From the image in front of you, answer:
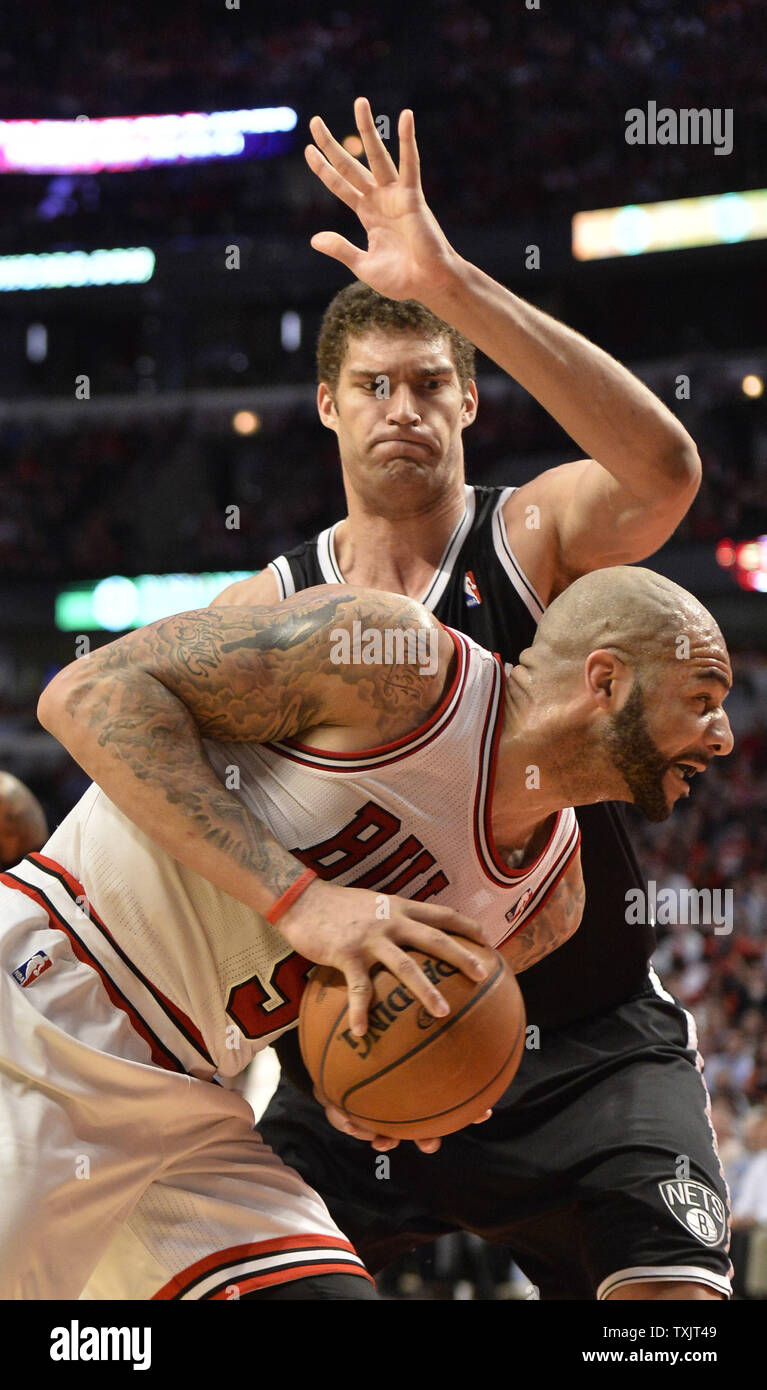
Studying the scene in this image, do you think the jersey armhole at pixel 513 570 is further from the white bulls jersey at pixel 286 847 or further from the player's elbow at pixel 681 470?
the white bulls jersey at pixel 286 847

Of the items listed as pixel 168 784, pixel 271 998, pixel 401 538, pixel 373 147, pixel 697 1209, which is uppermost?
pixel 373 147

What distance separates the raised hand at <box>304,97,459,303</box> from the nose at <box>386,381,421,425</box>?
405 millimetres

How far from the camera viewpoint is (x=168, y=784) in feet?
8.41

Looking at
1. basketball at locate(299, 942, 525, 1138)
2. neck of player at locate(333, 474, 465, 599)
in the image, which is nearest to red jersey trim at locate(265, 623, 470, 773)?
basketball at locate(299, 942, 525, 1138)

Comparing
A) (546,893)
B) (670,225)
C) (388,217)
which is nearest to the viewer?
(546,893)

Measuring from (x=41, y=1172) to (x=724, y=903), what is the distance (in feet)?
34.8

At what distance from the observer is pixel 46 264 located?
63.9 feet

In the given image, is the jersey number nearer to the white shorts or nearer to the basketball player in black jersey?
the white shorts

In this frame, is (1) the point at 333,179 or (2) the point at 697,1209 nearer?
(2) the point at 697,1209

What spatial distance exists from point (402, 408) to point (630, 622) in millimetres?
1140

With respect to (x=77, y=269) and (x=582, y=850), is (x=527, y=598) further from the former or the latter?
(x=77, y=269)

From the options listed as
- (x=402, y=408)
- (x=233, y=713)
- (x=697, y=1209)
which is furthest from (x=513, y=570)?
(x=697, y=1209)

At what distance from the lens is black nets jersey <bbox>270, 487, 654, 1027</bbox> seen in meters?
3.56
